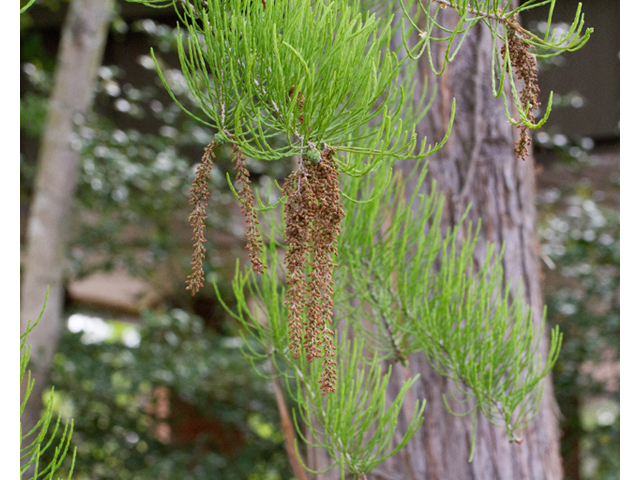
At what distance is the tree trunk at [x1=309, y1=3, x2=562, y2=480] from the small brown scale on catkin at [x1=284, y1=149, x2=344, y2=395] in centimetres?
48

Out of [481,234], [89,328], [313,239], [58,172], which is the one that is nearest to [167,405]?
[89,328]

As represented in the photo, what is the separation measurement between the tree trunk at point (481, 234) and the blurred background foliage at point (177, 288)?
659 millimetres

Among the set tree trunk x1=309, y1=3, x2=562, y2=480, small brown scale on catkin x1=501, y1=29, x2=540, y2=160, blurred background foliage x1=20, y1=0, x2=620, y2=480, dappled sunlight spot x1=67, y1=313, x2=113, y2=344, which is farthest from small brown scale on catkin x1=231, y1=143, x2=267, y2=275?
dappled sunlight spot x1=67, y1=313, x2=113, y2=344

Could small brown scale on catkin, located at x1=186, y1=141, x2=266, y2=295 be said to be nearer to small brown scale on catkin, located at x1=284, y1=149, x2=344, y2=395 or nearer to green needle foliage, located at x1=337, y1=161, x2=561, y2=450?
small brown scale on catkin, located at x1=284, y1=149, x2=344, y2=395

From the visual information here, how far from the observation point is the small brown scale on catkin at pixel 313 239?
0.26 meters

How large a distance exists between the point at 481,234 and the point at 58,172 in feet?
3.31

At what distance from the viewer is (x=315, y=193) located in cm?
27

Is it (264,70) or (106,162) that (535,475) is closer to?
(264,70)

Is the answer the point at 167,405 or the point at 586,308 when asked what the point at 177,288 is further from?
the point at 586,308

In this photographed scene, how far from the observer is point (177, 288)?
1.79m

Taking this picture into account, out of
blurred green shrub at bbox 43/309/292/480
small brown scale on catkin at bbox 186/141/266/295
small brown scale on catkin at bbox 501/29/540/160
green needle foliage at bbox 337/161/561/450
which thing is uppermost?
small brown scale on catkin at bbox 501/29/540/160

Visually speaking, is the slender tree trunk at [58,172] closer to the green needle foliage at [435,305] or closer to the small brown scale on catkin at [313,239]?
the green needle foliage at [435,305]

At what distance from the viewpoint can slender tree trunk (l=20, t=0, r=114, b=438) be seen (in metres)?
1.30
